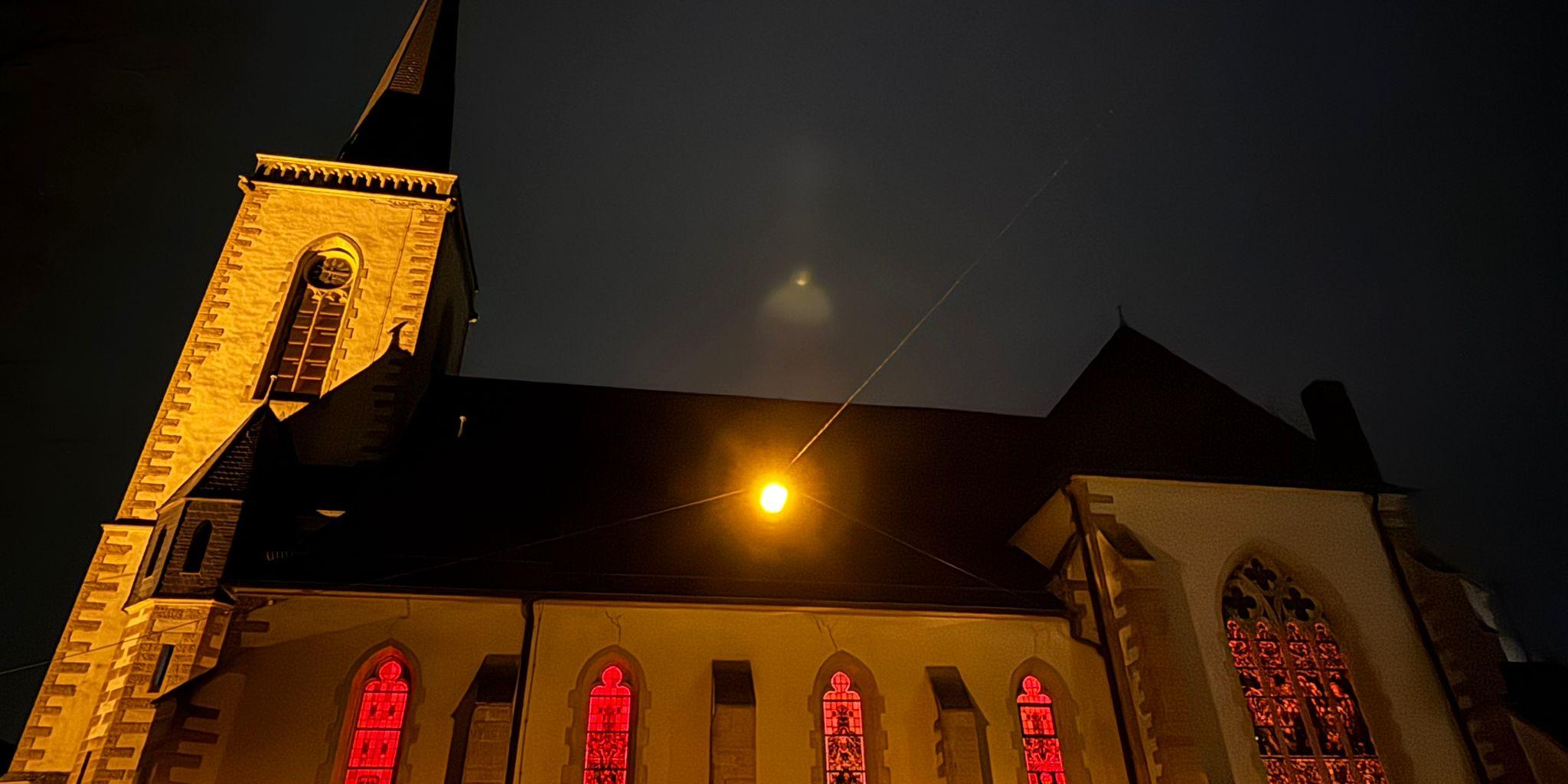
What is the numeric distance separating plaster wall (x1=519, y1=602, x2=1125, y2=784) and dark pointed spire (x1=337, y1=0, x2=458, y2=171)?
12046mm

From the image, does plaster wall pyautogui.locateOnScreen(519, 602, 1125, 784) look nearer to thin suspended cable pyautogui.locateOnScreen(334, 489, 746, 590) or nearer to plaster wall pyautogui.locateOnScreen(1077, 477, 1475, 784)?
thin suspended cable pyautogui.locateOnScreen(334, 489, 746, 590)

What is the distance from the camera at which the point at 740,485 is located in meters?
15.2

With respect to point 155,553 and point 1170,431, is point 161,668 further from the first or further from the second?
point 1170,431

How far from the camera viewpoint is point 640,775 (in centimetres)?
1097

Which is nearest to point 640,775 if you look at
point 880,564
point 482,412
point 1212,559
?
point 880,564

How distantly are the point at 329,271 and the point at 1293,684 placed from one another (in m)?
18.6

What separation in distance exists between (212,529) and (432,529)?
2817 millimetres

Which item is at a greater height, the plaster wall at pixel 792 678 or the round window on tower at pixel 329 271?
the round window on tower at pixel 329 271

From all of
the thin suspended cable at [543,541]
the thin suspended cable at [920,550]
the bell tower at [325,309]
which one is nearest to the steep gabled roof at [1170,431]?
the thin suspended cable at [920,550]

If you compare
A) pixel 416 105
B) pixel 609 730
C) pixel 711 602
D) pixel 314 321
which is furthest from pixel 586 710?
pixel 416 105

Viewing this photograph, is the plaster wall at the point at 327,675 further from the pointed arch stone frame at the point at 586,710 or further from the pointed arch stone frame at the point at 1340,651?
the pointed arch stone frame at the point at 1340,651

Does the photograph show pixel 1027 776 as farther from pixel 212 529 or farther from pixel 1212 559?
pixel 212 529

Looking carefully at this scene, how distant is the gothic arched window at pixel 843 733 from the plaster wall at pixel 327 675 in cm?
443

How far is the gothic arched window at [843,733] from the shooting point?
11.5 meters
